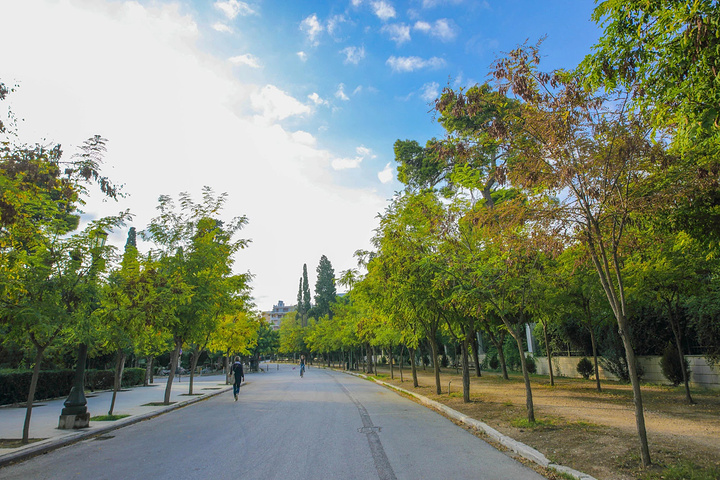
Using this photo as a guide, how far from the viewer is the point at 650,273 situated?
39.4ft

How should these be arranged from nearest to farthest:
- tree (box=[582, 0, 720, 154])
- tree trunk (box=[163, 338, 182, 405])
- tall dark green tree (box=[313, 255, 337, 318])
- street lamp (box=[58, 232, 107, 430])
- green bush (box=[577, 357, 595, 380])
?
tree (box=[582, 0, 720, 154]), street lamp (box=[58, 232, 107, 430]), tree trunk (box=[163, 338, 182, 405]), green bush (box=[577, 357, 595, 380]), tall dark green tree (box=[313, 255, 337, 318])

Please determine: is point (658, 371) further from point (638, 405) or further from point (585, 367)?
point (638, 405)

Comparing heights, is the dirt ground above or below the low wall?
below

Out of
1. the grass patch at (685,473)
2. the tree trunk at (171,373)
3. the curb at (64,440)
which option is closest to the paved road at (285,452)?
the curb at (64,440)

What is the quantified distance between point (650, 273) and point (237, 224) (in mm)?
16833

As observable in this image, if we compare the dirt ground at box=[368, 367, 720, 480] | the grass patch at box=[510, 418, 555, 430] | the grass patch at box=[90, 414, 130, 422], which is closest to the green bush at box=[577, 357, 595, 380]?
the dirt ground at box=[368, 367, 720, 480]

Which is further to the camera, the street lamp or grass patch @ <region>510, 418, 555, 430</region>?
the street lamp

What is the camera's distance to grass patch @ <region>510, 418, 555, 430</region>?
9.28 meters

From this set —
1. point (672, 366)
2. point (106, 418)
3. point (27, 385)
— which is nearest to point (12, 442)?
point (106, 418)

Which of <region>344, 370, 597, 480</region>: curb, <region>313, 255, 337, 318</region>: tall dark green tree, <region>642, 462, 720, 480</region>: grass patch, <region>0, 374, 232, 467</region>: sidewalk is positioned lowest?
<region>0, 374, 232, 467</region>: sidewalk

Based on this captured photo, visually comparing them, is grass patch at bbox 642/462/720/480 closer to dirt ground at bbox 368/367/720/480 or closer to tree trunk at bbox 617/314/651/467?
dirt ground at bbox 368/367/720/480

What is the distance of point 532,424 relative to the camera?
9469 millimetres

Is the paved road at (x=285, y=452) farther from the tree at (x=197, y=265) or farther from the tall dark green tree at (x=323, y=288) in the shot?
the tall dark green tree at (x=323, y=288)

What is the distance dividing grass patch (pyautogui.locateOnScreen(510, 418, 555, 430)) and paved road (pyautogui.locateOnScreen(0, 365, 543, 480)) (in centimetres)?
129
